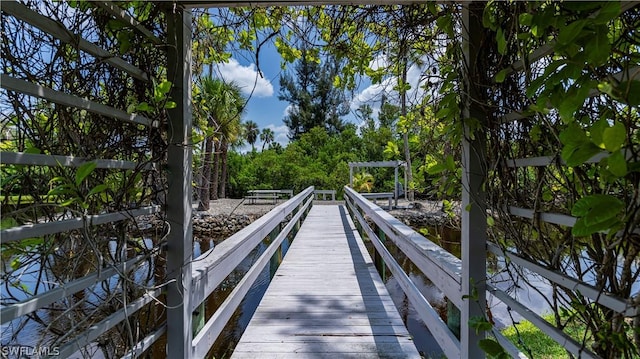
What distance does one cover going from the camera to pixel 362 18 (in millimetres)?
1771

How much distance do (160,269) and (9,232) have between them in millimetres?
728

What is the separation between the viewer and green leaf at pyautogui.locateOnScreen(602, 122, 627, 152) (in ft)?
2.03

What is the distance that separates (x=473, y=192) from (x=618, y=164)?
0.68 meters

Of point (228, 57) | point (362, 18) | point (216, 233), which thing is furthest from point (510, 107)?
point (216, 233)

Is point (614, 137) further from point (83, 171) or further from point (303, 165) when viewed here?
point (303, 165)

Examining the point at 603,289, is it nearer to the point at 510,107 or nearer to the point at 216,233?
the point at 510,107

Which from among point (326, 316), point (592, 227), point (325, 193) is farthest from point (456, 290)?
point (325, 193)

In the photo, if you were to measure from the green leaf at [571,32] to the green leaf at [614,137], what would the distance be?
0.19m

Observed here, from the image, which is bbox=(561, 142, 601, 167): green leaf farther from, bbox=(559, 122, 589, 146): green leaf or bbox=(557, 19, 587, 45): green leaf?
bbox=(557, 19, 587, 45): green leaf

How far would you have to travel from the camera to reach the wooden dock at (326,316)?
1.96 meters

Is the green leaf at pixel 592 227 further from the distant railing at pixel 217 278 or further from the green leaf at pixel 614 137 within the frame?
the distant railing at pixel 217 278

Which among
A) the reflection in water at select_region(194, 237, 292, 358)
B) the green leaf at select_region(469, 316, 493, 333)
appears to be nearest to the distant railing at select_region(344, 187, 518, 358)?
the green leaf at select_region(469, 316, 493, 333)

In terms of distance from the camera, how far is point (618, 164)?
24.7 inches

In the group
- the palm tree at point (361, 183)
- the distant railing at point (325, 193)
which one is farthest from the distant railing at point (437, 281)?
the palm tree at point (361, 183)
